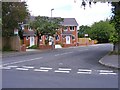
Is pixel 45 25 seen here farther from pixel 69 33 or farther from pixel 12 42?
pixel 69 33

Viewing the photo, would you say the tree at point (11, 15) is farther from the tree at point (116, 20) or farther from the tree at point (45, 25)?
the tree at point (116, 20)

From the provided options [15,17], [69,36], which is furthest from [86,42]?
[15,17]

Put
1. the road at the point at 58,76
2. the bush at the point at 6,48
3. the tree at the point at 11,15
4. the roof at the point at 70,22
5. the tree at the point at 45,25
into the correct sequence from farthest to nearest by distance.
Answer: the roof at the point at 70,22 → the tree at the point at 45,25 → the bush at the point at 6,48 → the tree at the point at 11,15 → the road at the point at 58,76

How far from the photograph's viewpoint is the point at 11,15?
127ft

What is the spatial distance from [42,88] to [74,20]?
75.1 m

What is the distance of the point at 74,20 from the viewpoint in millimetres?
85250

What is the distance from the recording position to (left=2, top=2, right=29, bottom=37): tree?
38.4m

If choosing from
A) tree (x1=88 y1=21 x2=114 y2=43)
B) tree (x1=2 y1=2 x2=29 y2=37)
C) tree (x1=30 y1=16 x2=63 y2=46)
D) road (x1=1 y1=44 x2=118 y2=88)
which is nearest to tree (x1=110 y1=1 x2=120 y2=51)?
road (x1=1 y1=44 x2=118 y2=88)

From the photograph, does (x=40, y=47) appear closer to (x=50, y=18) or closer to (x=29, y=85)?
(x=50, y=18)

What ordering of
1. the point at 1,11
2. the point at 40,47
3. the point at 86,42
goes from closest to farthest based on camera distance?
the point at 1,11 → the point at 40,47 → the point at 86,42

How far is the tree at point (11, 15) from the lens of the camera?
38.4 m

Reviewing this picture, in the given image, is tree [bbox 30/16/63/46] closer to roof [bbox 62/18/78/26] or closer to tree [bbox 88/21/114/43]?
roof [bbox 62/18/78/26]

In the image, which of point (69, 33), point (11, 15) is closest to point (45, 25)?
point (11, 15)

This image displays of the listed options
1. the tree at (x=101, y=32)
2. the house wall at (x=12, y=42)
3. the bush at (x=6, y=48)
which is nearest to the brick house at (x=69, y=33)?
the tree at (x=101, y=32)
